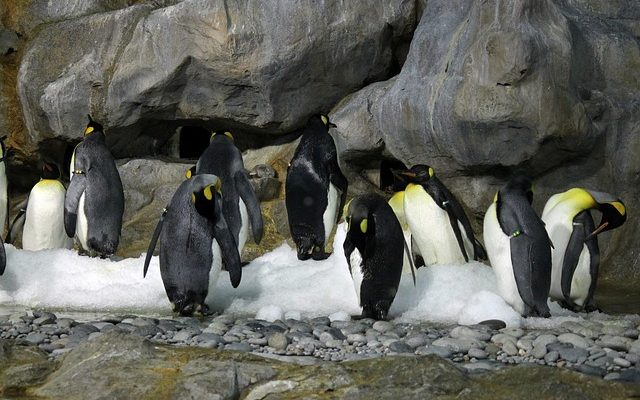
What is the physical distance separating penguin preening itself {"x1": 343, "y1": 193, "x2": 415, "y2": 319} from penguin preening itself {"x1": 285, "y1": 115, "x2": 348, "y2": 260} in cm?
251

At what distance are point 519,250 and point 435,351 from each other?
5.50ft

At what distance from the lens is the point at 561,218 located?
23.8ft

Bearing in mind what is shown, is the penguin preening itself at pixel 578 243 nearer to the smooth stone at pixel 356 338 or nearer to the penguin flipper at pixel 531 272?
the penguin flipper at pixel 531 272

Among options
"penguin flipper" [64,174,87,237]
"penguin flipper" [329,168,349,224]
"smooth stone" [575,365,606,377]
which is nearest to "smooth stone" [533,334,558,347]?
"smooth stone" [575,365,606,377]

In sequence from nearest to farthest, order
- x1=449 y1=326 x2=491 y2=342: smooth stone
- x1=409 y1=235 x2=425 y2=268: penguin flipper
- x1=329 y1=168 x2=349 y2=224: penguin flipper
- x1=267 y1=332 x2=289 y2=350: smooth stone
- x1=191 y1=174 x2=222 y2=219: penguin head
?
1. x1=267 y1=332 x2=289 y2=350: smooth stone
2. x1=449 y1=326 x2=491 y2=342: smooth stone
3. x1=191 y1=174 x2=222 y2=219: penguin head
4. x1=409 y1=235 x2=425 y2=268: penguin flipper
5. x1=329 y1=168 x2=349 y2=224: penguin flipper

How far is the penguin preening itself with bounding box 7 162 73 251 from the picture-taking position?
9.19m

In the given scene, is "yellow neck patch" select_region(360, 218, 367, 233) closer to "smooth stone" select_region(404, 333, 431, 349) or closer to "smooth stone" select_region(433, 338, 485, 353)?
"smooth stone" select_region(404, 333, 431, 349)

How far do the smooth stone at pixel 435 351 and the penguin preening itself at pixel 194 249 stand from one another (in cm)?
193

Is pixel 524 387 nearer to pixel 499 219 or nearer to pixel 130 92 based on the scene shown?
pixel 499 219

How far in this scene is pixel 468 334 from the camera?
17.8ft

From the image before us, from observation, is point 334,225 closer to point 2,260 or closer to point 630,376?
point 2,260

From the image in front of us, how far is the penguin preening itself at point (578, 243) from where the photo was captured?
7039 mm

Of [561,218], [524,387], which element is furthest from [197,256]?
[524,387]

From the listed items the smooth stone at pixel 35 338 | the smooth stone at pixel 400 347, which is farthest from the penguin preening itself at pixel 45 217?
the smooth stone at pixel 400 347
